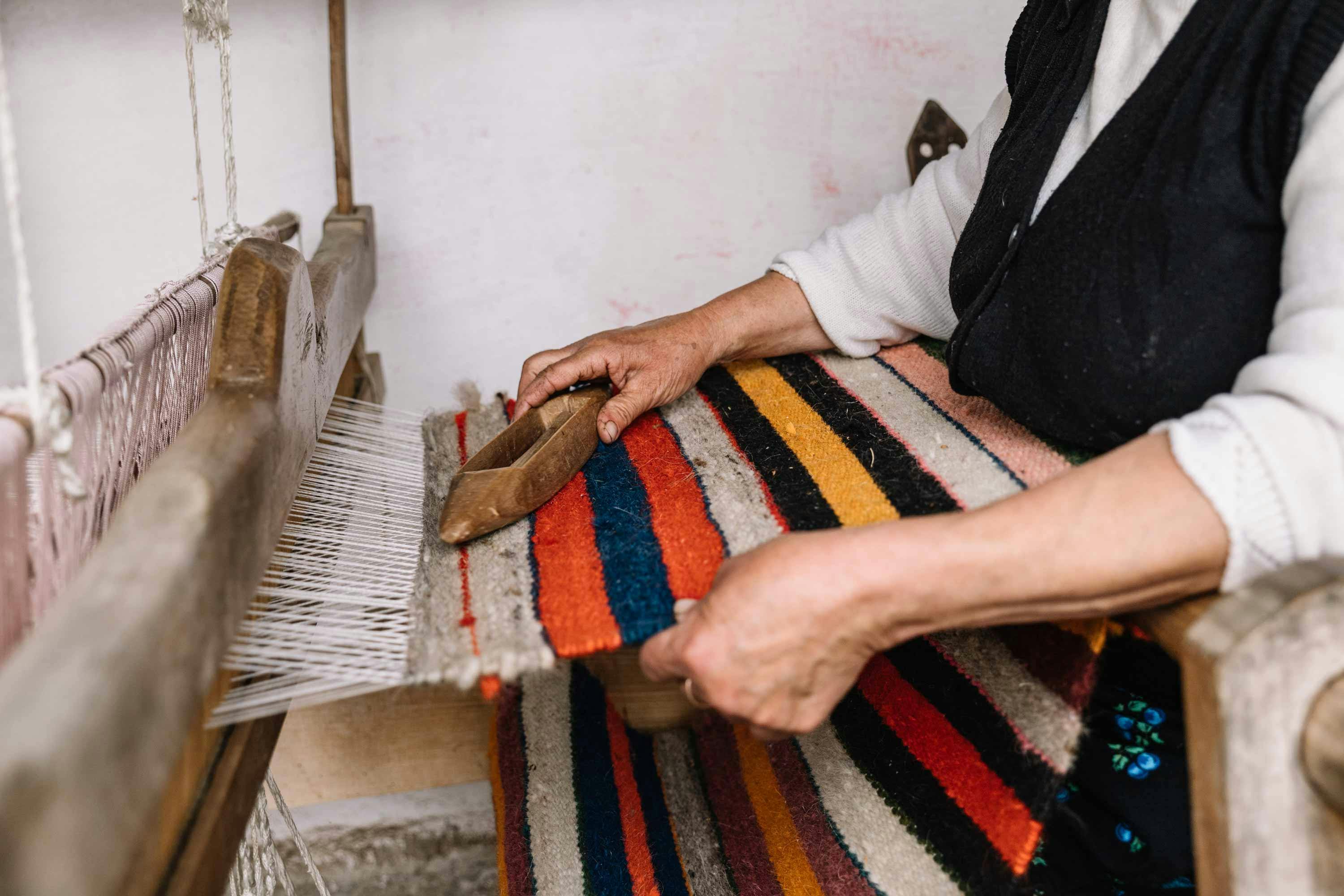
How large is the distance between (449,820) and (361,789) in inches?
16.3

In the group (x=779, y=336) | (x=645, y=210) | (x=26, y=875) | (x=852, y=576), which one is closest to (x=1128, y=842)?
(x=852, y=576)

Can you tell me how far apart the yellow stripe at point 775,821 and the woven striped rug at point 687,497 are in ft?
1.50

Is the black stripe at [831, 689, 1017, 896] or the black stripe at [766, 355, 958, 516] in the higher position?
the black stripe at [766, 355, 958, 516]

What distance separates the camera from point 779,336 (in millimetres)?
1206

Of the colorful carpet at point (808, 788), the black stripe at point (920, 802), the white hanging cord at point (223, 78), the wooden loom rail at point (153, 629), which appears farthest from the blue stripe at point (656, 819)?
the white hanging cord at point (223, 78)

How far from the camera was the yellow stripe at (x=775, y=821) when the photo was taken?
40.9 inches

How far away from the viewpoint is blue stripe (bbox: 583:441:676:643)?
710mm

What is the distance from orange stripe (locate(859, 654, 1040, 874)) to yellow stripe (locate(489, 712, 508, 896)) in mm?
506

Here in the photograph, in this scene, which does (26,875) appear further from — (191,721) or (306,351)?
(306,351)

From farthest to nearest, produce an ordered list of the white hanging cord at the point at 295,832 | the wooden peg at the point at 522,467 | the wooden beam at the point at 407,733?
the wooden beam at the point at 407,733, the white hanging cord at the point at 295,832, the wooden peg at the point at 522,467

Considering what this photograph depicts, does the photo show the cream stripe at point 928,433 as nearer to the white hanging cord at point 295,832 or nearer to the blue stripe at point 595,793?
the blue stripe at point 595,793

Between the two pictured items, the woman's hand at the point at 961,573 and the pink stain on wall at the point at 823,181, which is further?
the pink stain on wall at the point at 823,181

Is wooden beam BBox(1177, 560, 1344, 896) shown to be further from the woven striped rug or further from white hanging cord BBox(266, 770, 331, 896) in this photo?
white hanging cord BBox(266, 770, 331, 896)

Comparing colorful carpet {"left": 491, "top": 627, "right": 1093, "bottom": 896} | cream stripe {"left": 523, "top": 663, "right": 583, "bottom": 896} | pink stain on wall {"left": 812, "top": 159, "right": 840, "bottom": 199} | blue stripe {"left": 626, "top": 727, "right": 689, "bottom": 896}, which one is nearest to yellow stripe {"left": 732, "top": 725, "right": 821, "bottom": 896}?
colorful carpet {"left": 491, "top": 627, "right": 1093, "bottom": 896}
